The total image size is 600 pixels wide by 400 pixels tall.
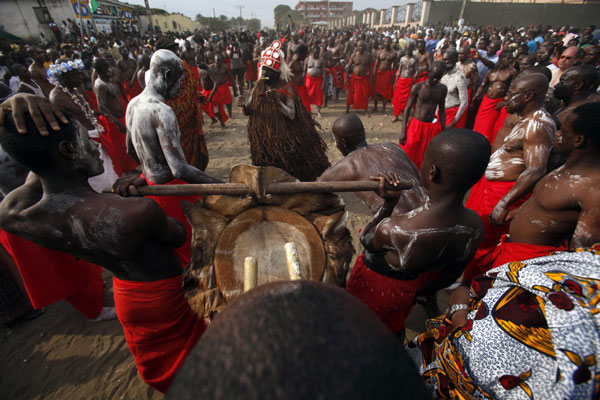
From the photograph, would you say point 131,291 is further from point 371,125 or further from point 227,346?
point 371,125

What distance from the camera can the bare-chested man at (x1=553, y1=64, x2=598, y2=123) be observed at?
→ 314cm

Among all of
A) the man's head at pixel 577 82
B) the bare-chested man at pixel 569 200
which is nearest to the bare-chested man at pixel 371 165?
the bare-chested man at pixel 569 200

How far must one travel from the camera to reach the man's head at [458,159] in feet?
4.88

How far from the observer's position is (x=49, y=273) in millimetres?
2357

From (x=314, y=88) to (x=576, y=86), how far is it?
21.2ft

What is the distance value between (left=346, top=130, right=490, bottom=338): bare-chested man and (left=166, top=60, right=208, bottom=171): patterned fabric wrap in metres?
2.55

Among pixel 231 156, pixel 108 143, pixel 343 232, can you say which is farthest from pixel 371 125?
pixel 343 232

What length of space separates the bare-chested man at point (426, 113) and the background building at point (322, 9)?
75.7 meters

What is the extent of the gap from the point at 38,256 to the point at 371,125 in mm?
8018

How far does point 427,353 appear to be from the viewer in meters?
1.69

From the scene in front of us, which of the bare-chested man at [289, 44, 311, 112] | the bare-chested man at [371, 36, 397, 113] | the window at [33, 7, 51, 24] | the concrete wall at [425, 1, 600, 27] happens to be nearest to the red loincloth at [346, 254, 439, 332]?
the bare-chested man at [289, 44, 311, 112]

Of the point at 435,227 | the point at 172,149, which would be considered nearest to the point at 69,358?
the point at 172,149

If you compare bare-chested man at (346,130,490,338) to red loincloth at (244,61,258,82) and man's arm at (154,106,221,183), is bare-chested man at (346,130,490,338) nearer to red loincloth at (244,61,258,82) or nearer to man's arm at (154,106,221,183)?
man's arm at (154,106,221,183)

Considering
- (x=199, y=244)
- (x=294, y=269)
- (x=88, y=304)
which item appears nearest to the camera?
(x=294, y=269)
